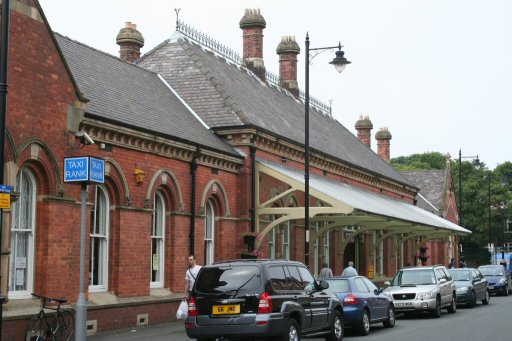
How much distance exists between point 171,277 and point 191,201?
2257 millimetres

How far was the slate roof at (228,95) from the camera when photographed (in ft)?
87.8

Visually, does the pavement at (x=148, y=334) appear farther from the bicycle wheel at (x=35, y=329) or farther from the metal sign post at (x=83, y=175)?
the metal sign post at (x=83, y=175)

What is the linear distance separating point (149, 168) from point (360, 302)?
6.46m

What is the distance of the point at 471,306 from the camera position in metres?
28.9

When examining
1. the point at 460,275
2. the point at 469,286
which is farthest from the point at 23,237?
the point at 460,275

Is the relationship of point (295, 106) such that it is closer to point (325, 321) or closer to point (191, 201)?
point (191, 201)

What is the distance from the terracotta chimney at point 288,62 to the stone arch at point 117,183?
2201 centimetres

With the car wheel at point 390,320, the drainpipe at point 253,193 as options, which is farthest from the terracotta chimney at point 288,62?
the car wheel at point 390,320

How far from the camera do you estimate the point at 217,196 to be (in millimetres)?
24266

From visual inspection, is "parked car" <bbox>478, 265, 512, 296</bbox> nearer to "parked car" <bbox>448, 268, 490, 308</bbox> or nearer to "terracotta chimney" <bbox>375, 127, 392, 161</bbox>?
"parked car" <bbox>448, 268, 490, 308</bbox>

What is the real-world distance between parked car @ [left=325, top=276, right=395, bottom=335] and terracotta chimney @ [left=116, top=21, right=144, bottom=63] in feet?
51.7

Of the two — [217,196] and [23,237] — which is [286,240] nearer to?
[217,196]

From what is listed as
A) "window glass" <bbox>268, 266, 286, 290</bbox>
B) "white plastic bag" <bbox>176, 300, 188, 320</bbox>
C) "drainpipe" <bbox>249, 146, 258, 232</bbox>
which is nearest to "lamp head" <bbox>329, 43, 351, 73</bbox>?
"drainpipe" <bbox>249, 146, 258, 232</bbox>

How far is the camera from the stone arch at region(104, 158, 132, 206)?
18.9 m
